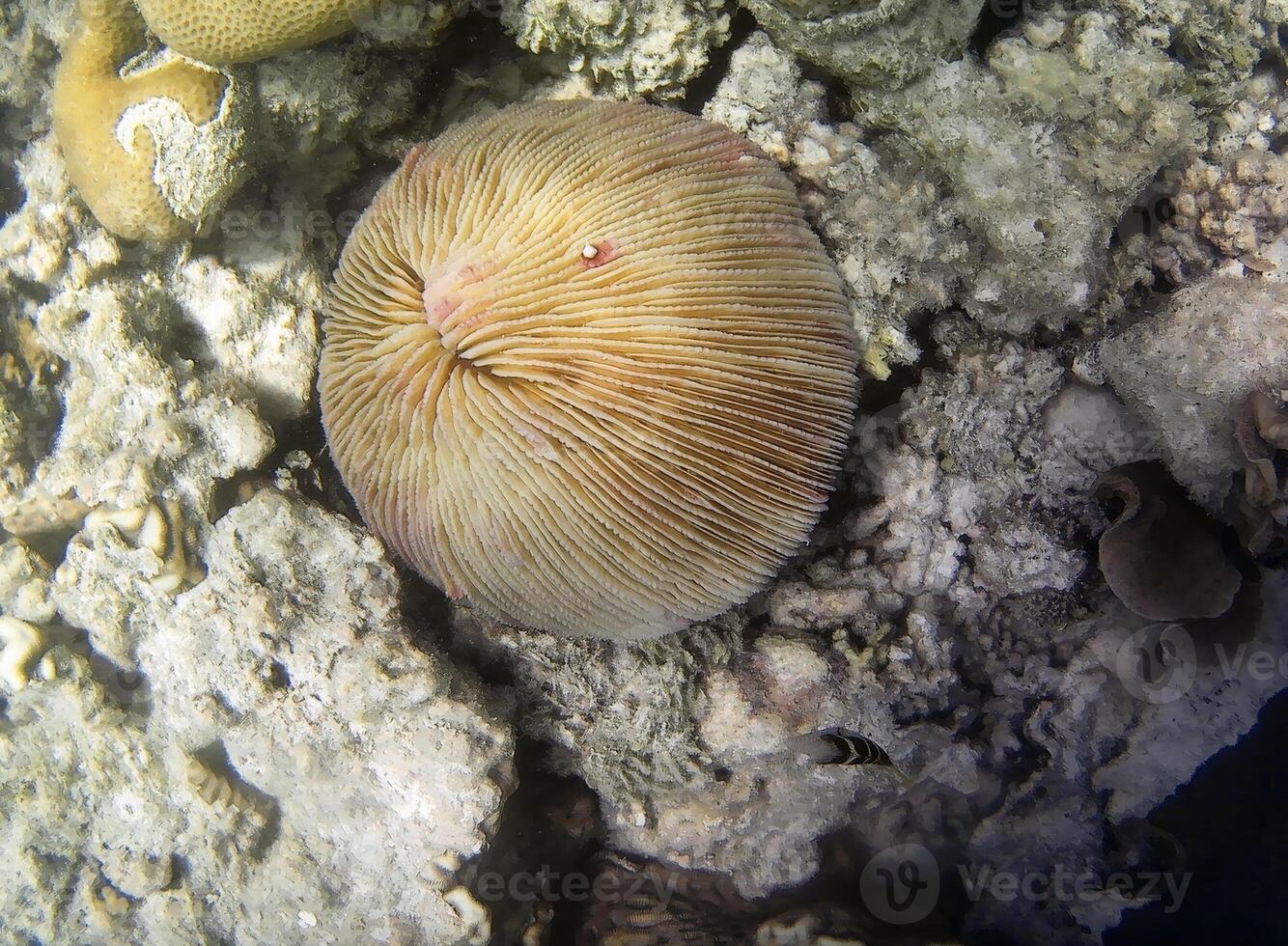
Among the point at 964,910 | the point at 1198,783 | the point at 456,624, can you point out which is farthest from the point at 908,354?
the point at 964,910

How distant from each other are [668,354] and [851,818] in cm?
350

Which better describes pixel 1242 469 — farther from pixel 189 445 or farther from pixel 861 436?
pixel 189 445

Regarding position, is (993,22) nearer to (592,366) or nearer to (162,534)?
(592,366)

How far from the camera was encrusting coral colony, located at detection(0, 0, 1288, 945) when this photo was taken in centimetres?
304

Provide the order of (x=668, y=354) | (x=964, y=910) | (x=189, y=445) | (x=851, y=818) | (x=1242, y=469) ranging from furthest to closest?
1. (x=964, y=910)
2. (x=851, y=818)
3. (x=189, y=445)
4. (x=1242, y=469)
5. (x=668, y=354)

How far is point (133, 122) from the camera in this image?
321 cm

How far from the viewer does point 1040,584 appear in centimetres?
386

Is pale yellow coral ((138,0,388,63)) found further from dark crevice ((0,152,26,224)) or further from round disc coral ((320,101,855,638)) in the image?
dark crevice ((0,152,26,224))
